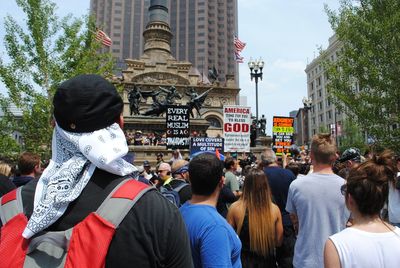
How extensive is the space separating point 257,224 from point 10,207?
9.85ft

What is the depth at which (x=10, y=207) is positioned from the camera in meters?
1.75

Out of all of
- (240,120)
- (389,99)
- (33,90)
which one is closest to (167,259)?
(240,120)

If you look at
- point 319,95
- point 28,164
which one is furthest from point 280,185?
point 319,95

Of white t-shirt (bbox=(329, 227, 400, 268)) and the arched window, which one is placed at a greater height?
the arched window


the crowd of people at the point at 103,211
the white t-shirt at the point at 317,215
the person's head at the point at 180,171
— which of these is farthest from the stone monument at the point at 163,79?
the crowd of people at the point at 103,211

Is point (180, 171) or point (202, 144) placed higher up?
point (202, 144)

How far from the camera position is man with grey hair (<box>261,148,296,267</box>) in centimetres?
451

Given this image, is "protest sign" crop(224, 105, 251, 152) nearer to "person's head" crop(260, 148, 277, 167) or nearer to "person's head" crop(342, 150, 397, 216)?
"person's head" crop(260, 148, 277, 167)

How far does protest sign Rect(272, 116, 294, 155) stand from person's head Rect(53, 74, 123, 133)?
15.3 m

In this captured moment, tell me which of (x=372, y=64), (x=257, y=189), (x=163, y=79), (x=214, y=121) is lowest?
(x=257, y=189)

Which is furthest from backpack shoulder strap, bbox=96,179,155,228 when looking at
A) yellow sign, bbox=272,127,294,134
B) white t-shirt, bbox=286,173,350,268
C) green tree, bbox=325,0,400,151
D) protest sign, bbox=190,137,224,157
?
green tree, bbox=325,0,400,151

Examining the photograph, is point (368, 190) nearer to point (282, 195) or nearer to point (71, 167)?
point (71, 167)

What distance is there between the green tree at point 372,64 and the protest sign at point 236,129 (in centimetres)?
701

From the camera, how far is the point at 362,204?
2602mm
